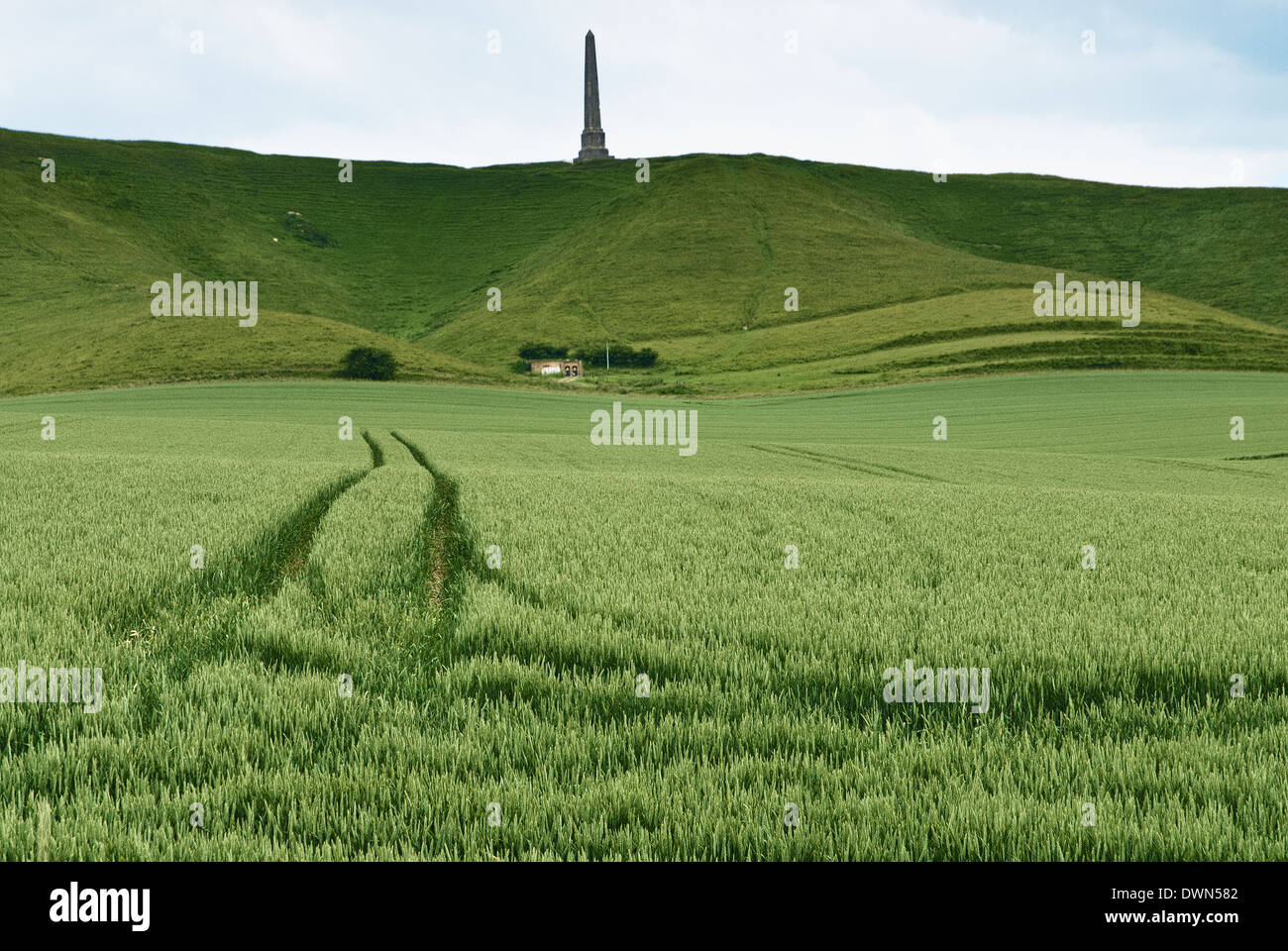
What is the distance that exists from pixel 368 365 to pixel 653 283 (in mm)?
82704

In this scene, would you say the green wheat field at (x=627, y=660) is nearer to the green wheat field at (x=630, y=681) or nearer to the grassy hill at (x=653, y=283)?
the green wheat field at (x=630, y=681)

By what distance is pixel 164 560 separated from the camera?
873cm

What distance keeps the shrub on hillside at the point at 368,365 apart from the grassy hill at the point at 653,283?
188 cm

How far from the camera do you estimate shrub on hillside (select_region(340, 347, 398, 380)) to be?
A: 82812 millimetres

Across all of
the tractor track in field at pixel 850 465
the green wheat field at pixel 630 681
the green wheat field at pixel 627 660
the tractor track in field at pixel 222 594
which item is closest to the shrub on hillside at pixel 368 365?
the green wheat field at pixel 627 660

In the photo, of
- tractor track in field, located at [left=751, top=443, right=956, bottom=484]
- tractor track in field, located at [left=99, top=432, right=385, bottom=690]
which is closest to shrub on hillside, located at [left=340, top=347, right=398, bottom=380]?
tractor track in field, located at [left=751, top=443, right=956, bottom=484]

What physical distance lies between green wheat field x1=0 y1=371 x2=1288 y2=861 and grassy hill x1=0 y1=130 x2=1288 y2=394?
2918 inches

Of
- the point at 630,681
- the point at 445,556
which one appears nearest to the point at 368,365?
the point at 445,556

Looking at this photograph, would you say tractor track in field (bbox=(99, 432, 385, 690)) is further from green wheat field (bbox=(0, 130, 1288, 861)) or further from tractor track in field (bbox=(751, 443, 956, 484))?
tractor track in field (bbox=(751, 443, 956, 484))

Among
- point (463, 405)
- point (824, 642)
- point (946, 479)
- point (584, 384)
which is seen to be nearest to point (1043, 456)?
point (946, 479)

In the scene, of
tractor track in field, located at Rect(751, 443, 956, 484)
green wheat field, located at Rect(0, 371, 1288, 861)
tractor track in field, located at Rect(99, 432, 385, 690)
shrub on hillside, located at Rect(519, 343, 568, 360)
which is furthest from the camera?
shrub on hillside, located at Rect(519, 343, 568, 360)

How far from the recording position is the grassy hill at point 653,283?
8531 centimetres
